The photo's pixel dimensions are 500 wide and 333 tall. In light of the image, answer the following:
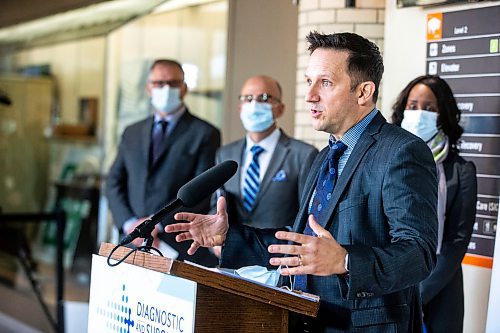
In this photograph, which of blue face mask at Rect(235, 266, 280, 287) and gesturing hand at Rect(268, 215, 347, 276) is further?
blue face mask at Rect(235, 266, 280, 287)

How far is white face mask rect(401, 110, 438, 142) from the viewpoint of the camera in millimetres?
3832

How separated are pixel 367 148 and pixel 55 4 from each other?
7.03 m

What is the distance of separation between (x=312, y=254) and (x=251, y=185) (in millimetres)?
2335

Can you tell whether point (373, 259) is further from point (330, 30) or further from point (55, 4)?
point (55, 4)

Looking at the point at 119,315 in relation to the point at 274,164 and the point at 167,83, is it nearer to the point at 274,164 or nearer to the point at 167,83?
the point at 274,164

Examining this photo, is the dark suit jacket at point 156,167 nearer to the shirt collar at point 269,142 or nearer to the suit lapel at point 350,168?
the shirt collar at point 269,142

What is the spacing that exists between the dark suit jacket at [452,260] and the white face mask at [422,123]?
7.7 inches

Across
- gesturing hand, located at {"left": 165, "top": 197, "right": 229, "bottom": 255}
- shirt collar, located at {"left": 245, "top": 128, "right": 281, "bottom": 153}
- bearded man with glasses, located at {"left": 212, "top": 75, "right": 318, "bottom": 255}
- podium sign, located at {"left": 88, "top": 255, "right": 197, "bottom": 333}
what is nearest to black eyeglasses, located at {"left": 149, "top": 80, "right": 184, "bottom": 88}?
bearded man with glasses, located at {"left": 212, "top": 75, "right": 318, "bottom": 255}

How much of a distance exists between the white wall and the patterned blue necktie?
A: 50.0 inches

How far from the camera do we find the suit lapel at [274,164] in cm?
436

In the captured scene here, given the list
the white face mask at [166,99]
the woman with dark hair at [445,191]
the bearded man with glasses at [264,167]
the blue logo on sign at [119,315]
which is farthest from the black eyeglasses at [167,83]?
the blue logo on sign at [119,315]

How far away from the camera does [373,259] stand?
218cm

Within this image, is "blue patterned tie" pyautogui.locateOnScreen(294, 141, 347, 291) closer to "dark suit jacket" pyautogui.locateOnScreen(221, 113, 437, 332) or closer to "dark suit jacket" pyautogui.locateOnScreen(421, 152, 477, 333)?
"dark suit jacket" pyautogui.locateOnScreen(221, 113, 437, 332)

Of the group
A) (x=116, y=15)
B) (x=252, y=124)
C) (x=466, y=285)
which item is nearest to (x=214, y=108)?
(x=116, y=15)
